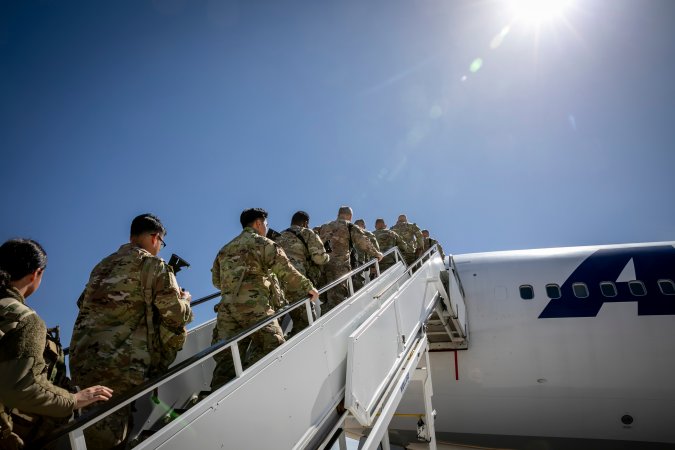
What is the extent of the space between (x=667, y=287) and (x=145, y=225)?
10.4 meters

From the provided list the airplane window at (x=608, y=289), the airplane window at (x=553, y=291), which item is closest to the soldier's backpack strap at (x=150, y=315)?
the airplane window at (x=553, y=291)

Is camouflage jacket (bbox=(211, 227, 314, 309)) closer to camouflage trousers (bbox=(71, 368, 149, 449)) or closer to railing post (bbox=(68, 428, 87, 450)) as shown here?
camouflage trousers (bbox=(71, 368, 149, 449))

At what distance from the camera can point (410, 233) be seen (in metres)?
9.67

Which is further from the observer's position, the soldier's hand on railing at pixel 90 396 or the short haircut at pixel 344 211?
the short haircut at pixel 344 211

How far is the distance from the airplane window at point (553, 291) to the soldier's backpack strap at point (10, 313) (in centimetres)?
957

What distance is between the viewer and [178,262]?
3.13 m

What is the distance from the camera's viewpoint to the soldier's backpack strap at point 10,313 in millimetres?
1592

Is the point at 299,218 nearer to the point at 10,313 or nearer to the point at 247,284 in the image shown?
the point at 247,284

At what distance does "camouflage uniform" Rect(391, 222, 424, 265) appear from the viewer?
31.1 feet

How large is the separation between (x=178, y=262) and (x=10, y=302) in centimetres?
147

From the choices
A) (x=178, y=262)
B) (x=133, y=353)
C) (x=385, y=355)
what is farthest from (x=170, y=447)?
(x=385, y=355)

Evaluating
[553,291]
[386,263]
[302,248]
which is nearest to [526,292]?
[553,291]

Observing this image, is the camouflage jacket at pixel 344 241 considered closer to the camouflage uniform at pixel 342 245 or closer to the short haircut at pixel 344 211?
the camouflage uniform at pixel 342 245

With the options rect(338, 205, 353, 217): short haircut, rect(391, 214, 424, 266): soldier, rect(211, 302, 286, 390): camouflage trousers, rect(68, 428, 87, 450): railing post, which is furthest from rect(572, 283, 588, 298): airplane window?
rect(68, 428, 87, 450): railing post
